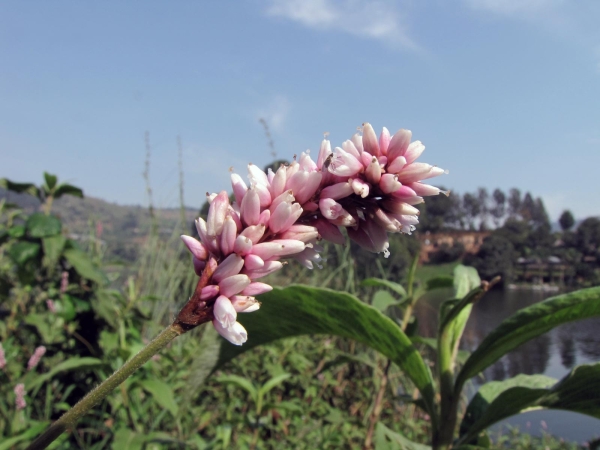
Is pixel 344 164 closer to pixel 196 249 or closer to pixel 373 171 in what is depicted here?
pixel 373 171

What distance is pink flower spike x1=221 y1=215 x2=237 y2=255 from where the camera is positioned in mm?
590

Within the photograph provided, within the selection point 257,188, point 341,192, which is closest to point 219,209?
point 257,188

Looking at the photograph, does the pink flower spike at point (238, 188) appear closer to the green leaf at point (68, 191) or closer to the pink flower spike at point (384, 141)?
the pink flower spike at point (384, 141)

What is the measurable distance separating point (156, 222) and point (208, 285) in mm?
3880

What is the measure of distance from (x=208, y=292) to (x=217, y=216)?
107 millimetres

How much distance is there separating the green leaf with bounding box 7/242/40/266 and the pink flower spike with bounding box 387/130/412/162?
228 centimetres

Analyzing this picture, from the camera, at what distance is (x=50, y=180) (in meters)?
2.75

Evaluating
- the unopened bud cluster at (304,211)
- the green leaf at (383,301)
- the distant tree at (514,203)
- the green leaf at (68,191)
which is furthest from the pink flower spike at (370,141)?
the distant tree at (514,203)

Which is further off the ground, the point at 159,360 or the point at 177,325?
the point at 177,325

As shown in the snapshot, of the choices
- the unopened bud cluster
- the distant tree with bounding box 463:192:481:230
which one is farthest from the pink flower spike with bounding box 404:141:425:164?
the distant tree with bounding box 463:192:481:230

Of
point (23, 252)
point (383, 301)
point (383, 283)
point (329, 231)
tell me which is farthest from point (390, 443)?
point (23, 252)

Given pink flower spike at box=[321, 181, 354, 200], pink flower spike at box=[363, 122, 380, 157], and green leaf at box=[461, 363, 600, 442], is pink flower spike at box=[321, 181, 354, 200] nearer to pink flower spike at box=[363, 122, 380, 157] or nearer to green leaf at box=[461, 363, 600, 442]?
pink flower spike at box=[363, 122, 380, 157]

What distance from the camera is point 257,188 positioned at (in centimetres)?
64

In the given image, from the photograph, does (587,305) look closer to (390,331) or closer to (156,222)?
(390,331)
